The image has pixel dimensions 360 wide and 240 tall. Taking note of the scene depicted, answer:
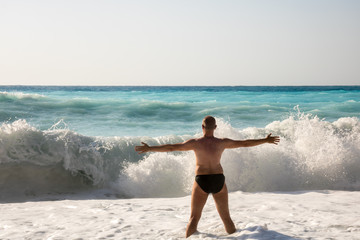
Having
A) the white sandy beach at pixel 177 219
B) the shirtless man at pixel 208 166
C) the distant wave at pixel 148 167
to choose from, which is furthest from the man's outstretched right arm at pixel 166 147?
the distant wave at pixel 148 167

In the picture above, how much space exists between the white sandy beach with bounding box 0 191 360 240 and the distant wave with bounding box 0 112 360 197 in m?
1.85

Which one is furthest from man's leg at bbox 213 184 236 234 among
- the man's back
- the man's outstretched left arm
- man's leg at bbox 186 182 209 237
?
the man's outstretched left arm

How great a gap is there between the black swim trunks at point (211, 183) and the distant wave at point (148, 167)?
4282mm

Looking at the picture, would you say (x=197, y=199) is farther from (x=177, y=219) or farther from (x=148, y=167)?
(x=148, y=167)

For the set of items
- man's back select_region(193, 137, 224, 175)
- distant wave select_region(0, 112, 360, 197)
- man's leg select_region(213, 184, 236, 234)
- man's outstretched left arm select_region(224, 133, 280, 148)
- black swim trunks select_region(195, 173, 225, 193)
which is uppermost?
man's outstretched left arm select_region(224, 133, 280, 148)

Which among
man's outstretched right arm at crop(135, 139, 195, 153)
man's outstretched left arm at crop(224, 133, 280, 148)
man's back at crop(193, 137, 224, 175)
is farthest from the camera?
man's back at crop(193, 137, 224, 175)

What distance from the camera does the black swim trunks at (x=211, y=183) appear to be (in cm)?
445

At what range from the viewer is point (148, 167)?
9344mm

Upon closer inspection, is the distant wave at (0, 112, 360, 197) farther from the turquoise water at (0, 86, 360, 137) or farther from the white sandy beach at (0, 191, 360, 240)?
the turquoise water at (0, 86, 360, 137)

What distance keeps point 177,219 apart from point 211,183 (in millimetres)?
1393

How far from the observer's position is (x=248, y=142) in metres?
4.41

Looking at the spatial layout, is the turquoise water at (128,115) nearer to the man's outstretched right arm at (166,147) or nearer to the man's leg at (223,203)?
the man's leg at (223,203)

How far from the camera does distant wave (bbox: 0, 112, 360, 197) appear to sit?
8.92 m

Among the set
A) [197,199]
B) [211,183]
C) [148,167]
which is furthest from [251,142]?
[148,167]
